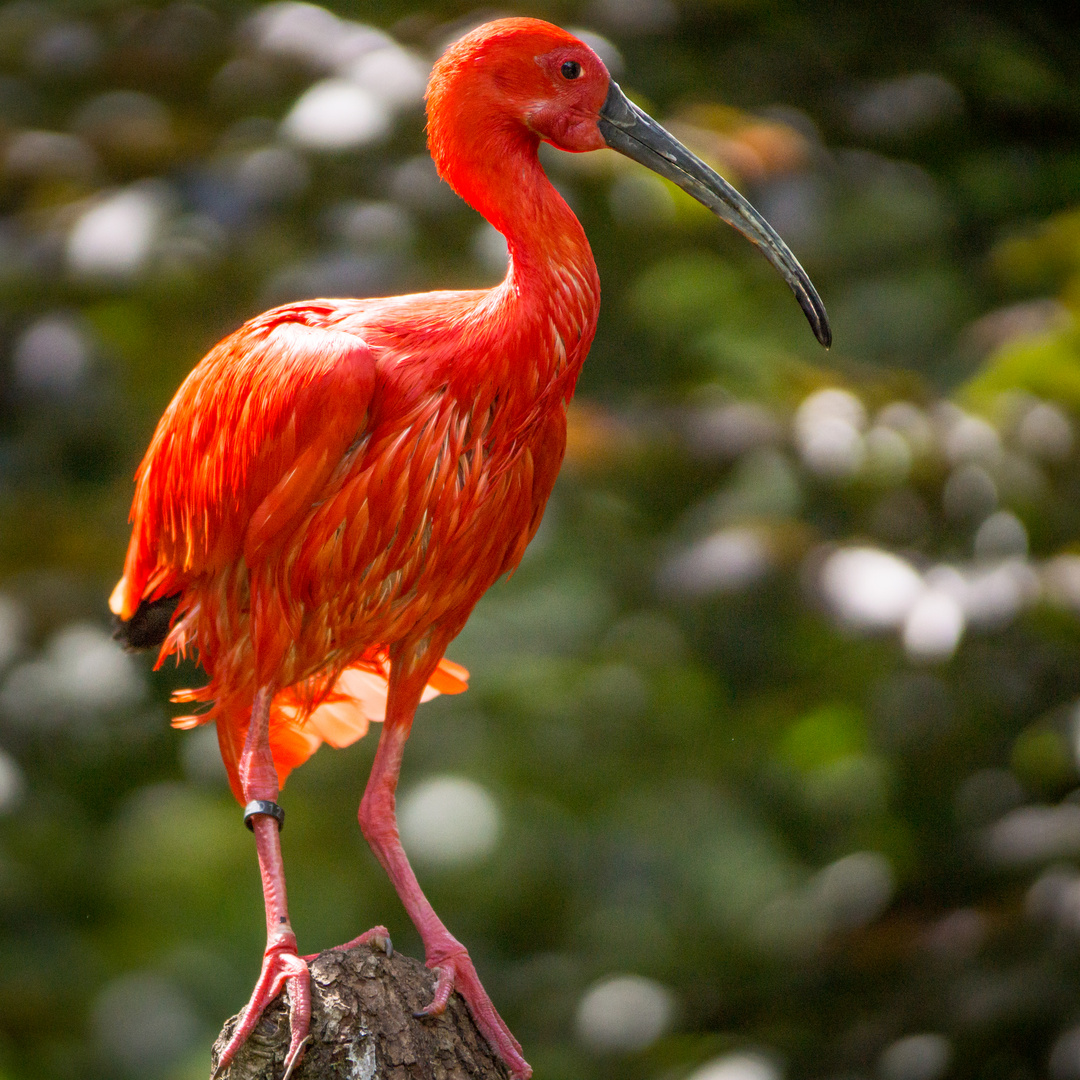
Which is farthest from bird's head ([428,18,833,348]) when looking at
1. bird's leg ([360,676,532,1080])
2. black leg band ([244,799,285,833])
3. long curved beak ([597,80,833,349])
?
→ black leg band ([244,799,285,833])

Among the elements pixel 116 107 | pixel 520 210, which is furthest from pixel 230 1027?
pixel 116 107

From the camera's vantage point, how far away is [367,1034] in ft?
7.49

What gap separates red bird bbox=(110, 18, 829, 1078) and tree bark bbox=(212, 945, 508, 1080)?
0.04 meters

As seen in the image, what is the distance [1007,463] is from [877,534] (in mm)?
474

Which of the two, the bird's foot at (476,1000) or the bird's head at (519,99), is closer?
the bird's head at (519,99)

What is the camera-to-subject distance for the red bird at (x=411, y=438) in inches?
91.6

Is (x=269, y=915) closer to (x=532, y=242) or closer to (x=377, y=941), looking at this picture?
(x=377, y=941)

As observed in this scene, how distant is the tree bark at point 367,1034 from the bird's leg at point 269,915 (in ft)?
0.09

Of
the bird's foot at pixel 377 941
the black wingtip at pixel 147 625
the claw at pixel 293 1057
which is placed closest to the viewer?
the claw at pixel 293 1057

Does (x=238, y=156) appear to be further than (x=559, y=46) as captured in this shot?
Yes

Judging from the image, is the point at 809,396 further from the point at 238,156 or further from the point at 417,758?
the point at 238,156

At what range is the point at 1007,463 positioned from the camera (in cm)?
427

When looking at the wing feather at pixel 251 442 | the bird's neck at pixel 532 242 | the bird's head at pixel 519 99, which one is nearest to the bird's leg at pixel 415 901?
the wing feather at pixel 251 442

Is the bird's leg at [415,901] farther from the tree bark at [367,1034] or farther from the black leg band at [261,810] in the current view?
the black leg band at [261,810]
